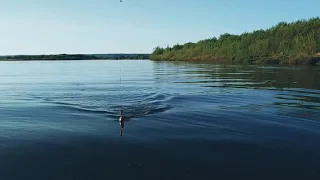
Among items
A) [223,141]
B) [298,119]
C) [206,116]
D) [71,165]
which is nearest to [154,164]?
[71,165]

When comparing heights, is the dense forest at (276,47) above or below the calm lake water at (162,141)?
above

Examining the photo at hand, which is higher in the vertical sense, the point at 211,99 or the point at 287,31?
the point at 287,31

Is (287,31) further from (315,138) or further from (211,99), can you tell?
(315,138)

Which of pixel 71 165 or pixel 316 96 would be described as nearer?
pixel 71 165

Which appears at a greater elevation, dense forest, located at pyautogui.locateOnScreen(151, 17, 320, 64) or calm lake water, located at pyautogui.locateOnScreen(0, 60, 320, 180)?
dense forest, located at pyautogui.locateOnScreen(151, 17, 320, 64)

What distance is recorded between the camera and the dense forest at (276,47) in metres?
83.1

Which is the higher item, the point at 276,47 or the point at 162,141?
the point at 276,47

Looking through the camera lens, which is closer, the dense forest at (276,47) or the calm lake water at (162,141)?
the calm lake water at (162,141)

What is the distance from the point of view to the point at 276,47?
94562 mm

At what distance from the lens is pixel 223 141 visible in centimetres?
1075

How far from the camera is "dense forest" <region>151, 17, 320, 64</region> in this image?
8306cm

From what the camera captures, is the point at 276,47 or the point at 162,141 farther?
the point at 276,47

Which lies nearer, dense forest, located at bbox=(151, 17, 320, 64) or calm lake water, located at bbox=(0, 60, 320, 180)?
calm lake water, located at bbox=(0, 60, 320, 180)

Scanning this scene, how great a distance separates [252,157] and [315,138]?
292 centimetres
